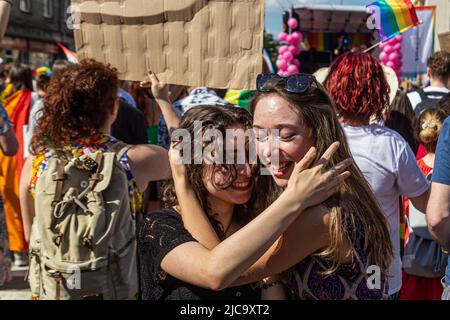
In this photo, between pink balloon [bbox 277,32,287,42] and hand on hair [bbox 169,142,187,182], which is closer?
hand on hair [bbox 169,142,187,182]

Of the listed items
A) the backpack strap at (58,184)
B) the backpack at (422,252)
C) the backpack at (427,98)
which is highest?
the backpack at (427,98)

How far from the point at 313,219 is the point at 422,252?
192 centimetres

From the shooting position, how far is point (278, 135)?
1639 millimetres

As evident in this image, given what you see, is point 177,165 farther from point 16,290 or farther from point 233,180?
point 16,290

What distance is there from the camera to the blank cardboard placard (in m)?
2.26

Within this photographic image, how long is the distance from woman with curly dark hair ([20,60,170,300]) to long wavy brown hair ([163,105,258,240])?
627mm

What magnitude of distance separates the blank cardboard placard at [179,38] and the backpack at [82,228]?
1.45 feet

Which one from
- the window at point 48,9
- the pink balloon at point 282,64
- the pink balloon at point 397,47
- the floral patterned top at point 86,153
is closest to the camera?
the floral patterned top at point 86,153

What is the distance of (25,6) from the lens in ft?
75.1

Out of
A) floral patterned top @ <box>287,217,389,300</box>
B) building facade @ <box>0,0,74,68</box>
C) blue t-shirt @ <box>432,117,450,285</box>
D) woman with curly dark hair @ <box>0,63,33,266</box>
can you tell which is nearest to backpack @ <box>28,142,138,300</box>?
floral patterned top @ <box>287,217,389,300</box>

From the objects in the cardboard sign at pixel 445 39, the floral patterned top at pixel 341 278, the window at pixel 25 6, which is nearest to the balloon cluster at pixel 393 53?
the cardboard sign at pixel 445 39

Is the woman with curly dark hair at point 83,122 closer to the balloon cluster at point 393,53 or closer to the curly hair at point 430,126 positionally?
the curly hair at point 430,126

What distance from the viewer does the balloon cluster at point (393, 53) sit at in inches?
338

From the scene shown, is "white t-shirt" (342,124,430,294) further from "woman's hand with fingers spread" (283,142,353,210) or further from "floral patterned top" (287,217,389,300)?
"woman's hand with fingers spread" (283,142,353,210)
